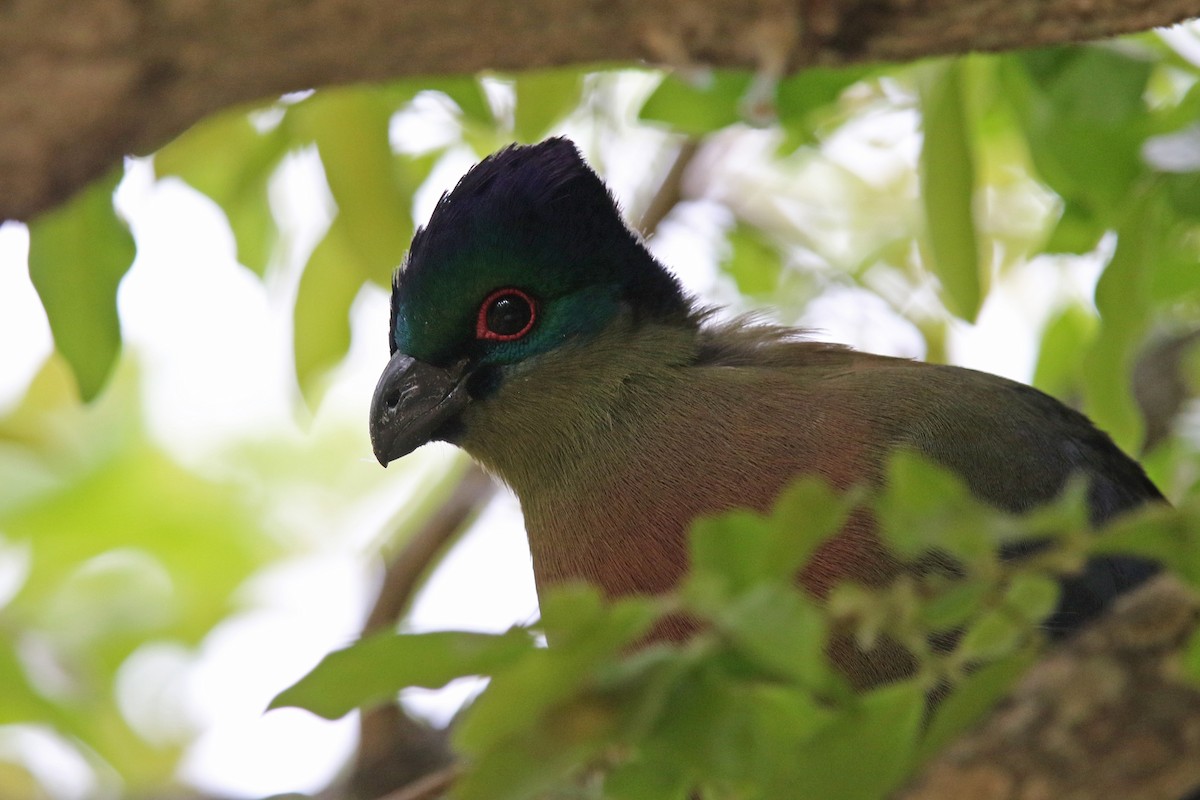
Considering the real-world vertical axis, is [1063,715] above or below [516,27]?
below

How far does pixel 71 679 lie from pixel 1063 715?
16.4ft

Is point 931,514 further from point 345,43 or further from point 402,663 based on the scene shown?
point 345,43

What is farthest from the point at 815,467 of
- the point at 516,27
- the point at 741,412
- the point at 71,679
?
the point at 71,679

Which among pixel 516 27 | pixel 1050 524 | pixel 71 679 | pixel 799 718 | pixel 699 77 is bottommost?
pixel 71 679

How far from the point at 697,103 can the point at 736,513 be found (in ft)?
6.26

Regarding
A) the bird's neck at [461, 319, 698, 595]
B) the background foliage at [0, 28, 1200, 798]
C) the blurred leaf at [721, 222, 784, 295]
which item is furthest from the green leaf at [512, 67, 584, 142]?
the blurred leaf at [721, 222, 784, 295]

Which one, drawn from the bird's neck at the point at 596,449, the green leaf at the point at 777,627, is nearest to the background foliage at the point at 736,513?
the green leaf at the point at 777,627

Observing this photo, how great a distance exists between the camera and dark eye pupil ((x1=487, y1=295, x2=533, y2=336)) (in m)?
3.43

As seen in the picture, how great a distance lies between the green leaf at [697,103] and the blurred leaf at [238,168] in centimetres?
106

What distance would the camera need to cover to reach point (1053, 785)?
60.1 inches

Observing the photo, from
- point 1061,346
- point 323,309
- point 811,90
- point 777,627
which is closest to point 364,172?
point 323,309

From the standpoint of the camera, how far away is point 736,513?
1533 millimetres

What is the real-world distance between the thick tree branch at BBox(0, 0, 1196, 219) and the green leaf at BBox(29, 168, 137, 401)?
87cm

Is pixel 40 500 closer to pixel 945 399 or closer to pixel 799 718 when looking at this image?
pixel 945 399
